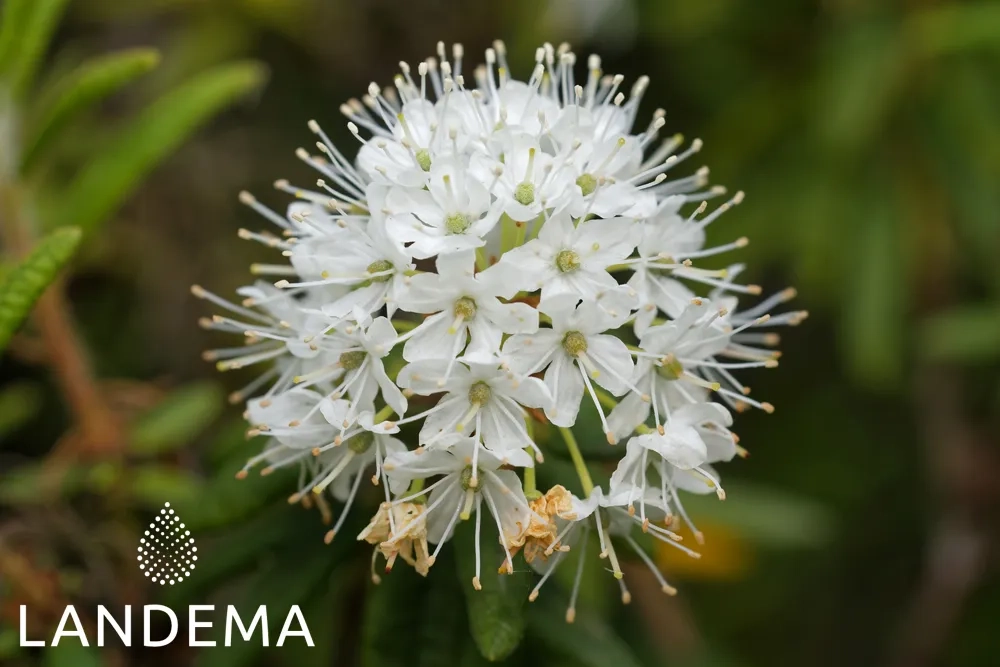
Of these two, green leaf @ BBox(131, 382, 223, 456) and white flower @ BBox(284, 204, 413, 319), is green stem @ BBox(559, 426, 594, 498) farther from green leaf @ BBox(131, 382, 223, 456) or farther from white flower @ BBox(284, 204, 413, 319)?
green leaf @ BBox(131, 382, 223, 456)

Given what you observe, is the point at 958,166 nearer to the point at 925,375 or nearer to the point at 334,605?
the point at 925,375

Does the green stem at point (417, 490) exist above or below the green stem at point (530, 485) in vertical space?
above

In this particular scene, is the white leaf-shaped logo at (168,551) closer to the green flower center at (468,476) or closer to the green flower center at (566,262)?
the green flower center at (468,476)

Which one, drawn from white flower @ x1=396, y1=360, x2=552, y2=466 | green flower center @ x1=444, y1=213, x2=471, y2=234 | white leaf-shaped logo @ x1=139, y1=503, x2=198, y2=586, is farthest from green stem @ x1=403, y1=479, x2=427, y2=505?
white leaf-shaped logo @ x1=139, y1=503, x2=198, y2=586

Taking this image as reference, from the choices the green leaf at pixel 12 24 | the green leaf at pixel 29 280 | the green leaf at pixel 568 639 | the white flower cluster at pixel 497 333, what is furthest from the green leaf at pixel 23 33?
the green leaf at pixel 568 639

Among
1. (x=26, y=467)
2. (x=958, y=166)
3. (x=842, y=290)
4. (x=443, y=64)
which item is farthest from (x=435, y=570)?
(x=958, y=166)

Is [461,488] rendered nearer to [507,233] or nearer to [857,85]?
[507,233]
